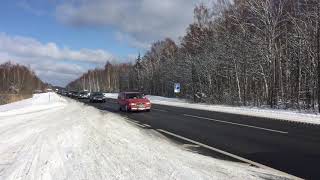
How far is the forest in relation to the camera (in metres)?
34.9

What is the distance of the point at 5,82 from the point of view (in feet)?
466

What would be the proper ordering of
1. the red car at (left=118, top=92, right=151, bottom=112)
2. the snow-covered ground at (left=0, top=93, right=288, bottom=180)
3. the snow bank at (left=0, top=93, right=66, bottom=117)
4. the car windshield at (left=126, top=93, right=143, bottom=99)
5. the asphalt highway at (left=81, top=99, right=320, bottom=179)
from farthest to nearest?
the snow bank at (left=0, top=93, right=66, bottom=117), the car windshield at (left=126, top=93, right=143, bottom=99), the red car at (left=118, top=92, right=151, bottom=112), the asphalt highway at (left=81, top=99, right=320, bottom=179), the snow-covered ground at (left=0, top=93, right=288, bottom=180)

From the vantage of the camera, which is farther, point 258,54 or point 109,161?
point 258,54

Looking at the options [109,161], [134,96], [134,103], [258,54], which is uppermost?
[258,54]

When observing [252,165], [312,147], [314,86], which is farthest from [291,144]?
[314,86]

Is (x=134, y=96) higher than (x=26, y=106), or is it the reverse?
(x=134, y=96)

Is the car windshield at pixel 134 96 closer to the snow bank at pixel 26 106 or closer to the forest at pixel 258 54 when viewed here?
the snow bank at pixel 26 106

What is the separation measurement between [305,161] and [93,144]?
6.08 metres

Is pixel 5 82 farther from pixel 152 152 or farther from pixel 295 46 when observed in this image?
pixel 152 152

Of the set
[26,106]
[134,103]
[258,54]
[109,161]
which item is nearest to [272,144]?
[109,161]

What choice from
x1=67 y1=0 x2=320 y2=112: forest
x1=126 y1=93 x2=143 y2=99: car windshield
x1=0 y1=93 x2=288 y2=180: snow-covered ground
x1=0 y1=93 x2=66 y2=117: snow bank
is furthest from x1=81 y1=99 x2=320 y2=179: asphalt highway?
x1=0 y1=93 x2=66 y2=117: snow bank

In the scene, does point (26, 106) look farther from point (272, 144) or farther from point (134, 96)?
point (272, 144)

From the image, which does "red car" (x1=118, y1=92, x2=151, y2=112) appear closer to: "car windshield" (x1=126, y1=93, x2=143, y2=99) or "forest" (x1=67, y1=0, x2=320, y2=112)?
"car windshield" (x1=126, y1=93, x2=143, y2=99)

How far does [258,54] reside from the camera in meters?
42.4
